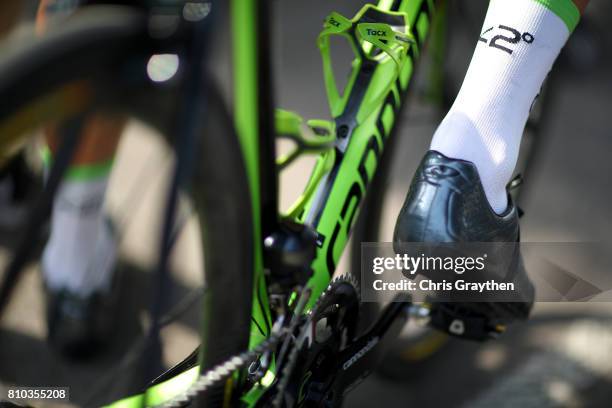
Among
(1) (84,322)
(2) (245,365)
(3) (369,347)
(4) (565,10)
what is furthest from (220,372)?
(1) (84,322)

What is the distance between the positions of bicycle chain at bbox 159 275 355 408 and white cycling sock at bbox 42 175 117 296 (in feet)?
1.24

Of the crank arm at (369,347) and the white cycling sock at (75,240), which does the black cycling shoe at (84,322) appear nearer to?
the white cycling sock at (75,240)

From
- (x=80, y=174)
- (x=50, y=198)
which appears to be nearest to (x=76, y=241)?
(x=80, y=174)

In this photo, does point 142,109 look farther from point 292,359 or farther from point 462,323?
point 462,323

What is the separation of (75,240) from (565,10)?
78cm

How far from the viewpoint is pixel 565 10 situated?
2.39 feet

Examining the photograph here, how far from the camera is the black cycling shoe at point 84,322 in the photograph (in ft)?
3.74

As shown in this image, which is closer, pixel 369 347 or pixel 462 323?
pixel 369 347

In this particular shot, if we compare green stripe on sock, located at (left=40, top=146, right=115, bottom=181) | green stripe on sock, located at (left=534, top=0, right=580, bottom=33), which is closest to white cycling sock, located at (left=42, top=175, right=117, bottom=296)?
green stripe on sock, located at (left=40, top=146, right=115, bottom=181)

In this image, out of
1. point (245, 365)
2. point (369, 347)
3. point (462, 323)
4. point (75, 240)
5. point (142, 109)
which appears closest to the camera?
point (142, 109)

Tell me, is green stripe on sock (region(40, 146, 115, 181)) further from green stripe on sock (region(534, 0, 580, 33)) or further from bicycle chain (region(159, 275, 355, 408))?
green stripe on sock (region(534, 0, 580, 33))

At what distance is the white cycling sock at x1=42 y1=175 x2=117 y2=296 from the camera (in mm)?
1028

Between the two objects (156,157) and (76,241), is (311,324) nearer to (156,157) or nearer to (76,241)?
(156,157)

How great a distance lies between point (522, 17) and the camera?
72 cm
